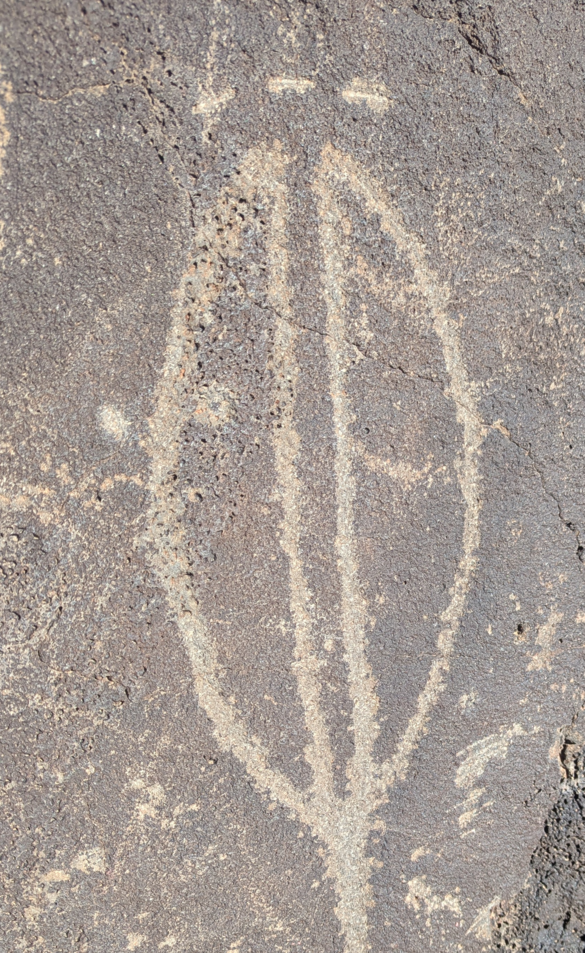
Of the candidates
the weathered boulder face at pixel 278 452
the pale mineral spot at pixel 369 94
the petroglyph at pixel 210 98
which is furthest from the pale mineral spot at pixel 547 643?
the petroglyph at pixel 210 98

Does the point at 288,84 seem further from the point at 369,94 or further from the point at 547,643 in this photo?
the point at 547,643

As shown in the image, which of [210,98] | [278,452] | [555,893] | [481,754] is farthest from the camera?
[555,893]

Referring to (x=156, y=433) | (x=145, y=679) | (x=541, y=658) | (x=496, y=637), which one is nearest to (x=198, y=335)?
(x=156, y=433)

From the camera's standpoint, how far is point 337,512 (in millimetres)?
1315

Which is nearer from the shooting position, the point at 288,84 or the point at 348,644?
the point at 288,84

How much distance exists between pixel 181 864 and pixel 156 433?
0.83m

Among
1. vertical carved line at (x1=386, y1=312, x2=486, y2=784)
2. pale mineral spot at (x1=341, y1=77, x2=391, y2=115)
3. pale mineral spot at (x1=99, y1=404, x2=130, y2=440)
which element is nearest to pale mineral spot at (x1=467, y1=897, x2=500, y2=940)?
vertical carved line at (x1=386, y1=312, x2=486, y2=784)

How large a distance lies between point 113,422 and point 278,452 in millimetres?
298

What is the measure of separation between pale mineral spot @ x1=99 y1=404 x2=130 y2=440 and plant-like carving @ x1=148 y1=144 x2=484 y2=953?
0.17 ft

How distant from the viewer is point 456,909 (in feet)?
4.96

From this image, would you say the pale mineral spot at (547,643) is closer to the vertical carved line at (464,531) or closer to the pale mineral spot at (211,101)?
the vertical carved line at (464,531)

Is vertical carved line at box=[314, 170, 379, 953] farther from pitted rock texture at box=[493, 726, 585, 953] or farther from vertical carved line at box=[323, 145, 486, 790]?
pitted rock texture at box=[493, 726, 585, 953]

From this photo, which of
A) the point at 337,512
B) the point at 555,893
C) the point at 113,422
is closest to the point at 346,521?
the point at 337,512

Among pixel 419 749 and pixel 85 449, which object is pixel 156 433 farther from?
pixel 419 749
